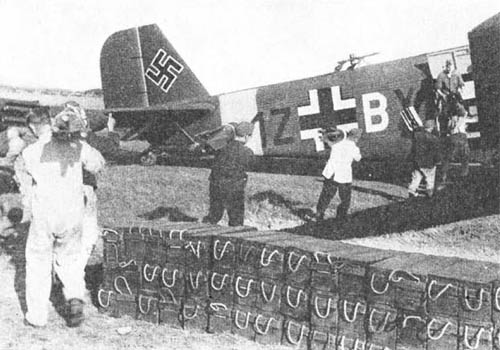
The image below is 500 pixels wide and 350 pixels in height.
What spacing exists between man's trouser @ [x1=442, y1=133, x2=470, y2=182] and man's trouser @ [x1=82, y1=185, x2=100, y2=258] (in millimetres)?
7018

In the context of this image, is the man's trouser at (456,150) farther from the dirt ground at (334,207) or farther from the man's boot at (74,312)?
the man's boot at (74,312)

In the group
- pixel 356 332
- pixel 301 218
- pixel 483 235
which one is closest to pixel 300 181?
pixel 301 218

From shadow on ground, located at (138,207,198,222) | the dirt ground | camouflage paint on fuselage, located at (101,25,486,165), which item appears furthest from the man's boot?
camouflage paint on fuselage, located at (101,25,486,165)

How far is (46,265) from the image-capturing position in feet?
15.9

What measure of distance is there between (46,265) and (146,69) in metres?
12.1

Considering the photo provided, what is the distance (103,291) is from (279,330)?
5.64 feet

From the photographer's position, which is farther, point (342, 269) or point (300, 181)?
point (300, 181)

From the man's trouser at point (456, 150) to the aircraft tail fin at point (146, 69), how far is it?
7.29 meters

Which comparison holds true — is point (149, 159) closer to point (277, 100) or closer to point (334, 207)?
point (277, 100)

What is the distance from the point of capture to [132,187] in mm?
11094

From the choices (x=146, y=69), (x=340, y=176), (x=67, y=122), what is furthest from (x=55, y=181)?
(x=146, y=69)

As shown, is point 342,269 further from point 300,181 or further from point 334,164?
point 300,181

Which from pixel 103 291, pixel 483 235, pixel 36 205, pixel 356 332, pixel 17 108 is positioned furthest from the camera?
pixel 17 108

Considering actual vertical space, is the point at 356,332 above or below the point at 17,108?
below
